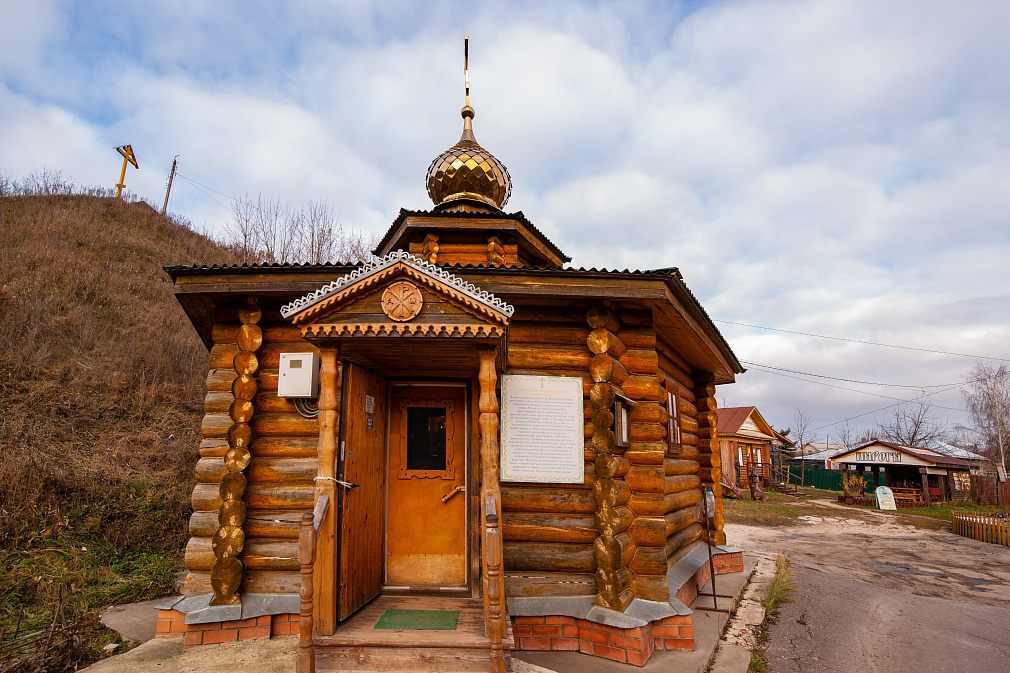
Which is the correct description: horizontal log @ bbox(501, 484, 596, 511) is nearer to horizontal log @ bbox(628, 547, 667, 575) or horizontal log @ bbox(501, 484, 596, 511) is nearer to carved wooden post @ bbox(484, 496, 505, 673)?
horizontal log @ bbox(628, 547, 667, 575)

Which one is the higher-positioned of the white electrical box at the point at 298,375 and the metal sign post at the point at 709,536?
the white electrical box at the point at 298,375

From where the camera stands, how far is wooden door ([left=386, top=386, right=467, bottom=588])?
6305 millimetres

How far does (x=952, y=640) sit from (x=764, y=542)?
8590mm

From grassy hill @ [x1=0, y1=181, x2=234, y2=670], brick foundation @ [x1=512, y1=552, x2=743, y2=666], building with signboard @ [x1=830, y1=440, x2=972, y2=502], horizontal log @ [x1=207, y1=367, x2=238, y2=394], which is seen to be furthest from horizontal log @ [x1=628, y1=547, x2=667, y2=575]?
building with signboard @ [x1=830, y1=440, x2=972, y2=502]

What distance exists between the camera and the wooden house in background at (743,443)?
103 ft

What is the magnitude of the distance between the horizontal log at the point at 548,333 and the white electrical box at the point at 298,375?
91.1 inches

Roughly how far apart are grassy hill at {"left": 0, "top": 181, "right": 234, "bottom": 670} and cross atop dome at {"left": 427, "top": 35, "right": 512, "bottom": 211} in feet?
25.4

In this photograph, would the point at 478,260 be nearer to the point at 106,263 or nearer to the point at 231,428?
the point at 231,428

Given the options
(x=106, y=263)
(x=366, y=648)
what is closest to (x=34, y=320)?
(x=106, y=263)

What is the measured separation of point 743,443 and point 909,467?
8.87 m

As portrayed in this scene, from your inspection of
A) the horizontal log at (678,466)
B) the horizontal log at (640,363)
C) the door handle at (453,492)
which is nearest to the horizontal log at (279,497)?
the door handle at (453,492)

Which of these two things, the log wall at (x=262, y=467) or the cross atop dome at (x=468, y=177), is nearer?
the log wall at (x=262, y=467)

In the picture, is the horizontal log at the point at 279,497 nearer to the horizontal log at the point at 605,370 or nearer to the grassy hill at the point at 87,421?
the grassy hill at the point at 87,421

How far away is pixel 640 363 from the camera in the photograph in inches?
262
